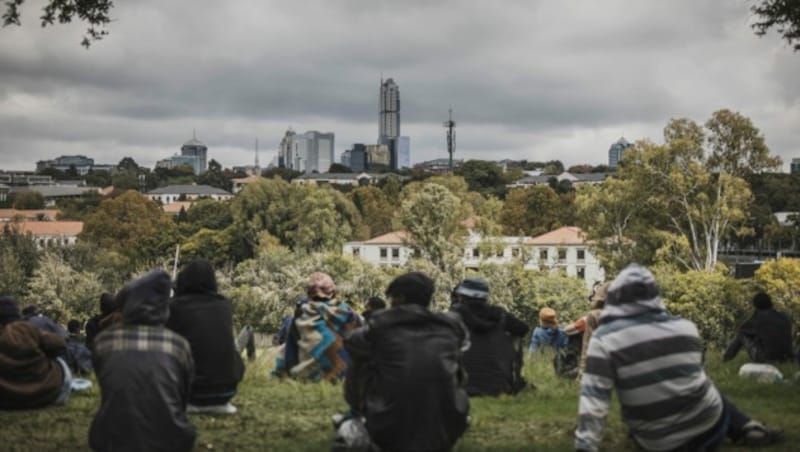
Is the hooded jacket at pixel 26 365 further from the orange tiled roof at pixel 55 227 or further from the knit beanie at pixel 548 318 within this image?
the orange tiled roof at pixel 55 227

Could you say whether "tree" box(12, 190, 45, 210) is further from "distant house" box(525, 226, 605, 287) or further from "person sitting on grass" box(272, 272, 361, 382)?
"person sitting on grass" box(272, 272, 361, 382)

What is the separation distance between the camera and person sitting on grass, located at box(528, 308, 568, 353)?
519 inches

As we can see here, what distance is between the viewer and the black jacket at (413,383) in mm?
5574

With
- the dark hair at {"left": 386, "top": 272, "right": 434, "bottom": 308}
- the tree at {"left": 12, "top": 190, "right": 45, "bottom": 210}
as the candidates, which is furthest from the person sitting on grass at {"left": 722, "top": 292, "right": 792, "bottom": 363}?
the tree at {"left": 12, "top": 190, "right": 45, "bottom": 210}

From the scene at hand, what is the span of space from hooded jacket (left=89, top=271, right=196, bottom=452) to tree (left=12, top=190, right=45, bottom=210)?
188 m

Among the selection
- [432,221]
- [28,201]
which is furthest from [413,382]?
[28,201]

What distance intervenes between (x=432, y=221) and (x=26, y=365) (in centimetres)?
5656

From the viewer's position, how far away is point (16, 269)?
63312mm

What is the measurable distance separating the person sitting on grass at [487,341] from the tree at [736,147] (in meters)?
42.3

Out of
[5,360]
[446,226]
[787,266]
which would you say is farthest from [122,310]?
[446,226]

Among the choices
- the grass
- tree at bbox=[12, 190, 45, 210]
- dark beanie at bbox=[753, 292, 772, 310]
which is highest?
tree at bbox=[12, 190, 45, 210]

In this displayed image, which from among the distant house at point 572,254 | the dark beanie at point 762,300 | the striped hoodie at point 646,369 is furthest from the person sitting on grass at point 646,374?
the distant house at point 572,254

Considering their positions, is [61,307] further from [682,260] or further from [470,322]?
[470,322]

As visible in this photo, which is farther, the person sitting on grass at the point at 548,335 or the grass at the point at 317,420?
the person sitting on grass at the point at 548,335
